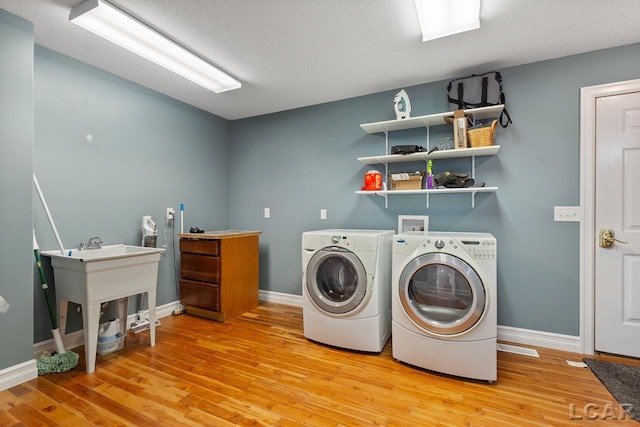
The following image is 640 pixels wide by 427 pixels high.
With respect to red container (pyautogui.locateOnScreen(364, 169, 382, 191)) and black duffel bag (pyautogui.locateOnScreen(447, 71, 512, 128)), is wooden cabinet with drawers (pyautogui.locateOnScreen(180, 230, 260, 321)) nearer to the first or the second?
red container (pyautogui.locateOnScreen(364, 169, 382, 191))

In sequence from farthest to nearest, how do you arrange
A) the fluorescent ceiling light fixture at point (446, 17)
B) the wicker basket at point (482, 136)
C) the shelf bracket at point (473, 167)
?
the shelf bracket at point (473, 167) < the wicker basket at point (482, 136) < the fluorescent ceiling light fixture at point (446, 17)

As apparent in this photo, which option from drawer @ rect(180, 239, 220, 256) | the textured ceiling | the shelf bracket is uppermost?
the textured ceiling

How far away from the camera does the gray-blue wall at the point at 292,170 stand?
183 cm

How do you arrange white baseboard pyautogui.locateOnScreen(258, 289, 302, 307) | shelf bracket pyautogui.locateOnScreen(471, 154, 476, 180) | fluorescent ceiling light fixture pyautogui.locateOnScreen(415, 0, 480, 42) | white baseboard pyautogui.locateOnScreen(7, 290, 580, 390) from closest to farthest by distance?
1. fluorescent ceiling light fixture pyautogui.locateOnScreen(415, 0, 480, 42)
2. white baseboard pyautogui.locateOnScreen(7, 290, 580, 390)
3. shelf bracket pyautogui.locateOnScreen(471, 154, 476, 180)
4. white baseboard pyautogui.locateOnScreen(258, 289, 302, 307)

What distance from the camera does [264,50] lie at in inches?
85.5

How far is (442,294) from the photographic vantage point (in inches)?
78.7

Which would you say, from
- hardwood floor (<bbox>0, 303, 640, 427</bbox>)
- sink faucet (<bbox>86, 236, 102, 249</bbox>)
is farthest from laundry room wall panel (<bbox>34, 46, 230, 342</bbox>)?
hardwood floor (<bbox>0, 303, 640, 427</bbox>)

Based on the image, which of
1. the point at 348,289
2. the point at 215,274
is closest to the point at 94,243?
the point at 215,274

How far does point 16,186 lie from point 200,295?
1.65 meters

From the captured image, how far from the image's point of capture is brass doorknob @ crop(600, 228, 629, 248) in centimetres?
212

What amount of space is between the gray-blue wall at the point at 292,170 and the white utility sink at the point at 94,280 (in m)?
0.17

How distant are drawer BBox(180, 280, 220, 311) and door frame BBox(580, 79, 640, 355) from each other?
3.08 m

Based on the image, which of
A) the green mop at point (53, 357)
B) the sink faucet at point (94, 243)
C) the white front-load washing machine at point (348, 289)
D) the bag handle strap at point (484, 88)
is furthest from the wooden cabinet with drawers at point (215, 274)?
the bag handle strap at point (484, 88)

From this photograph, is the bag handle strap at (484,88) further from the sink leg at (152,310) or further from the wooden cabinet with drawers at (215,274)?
the sink leg at (152,310)
